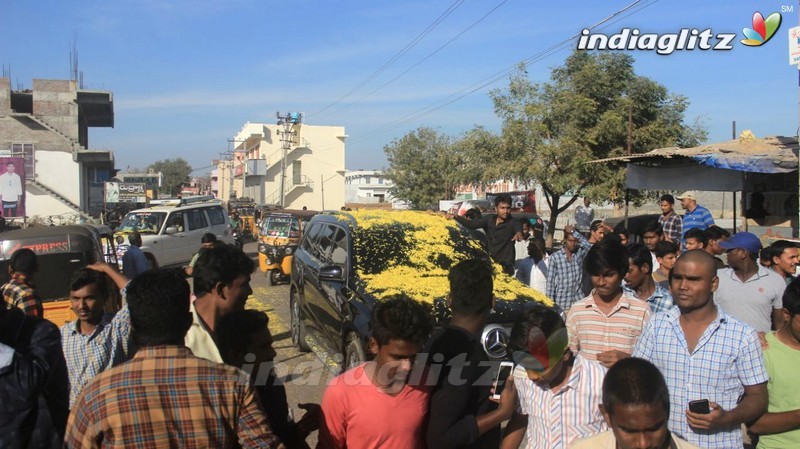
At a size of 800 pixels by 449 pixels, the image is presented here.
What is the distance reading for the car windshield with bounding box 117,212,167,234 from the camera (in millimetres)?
19266

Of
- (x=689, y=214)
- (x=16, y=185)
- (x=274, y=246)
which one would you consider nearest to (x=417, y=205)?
(x=16, y=185)

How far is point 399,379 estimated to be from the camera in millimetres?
2912

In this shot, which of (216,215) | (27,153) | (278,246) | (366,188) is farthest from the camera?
(366,188)

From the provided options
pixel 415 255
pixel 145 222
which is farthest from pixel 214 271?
pixel 145 222

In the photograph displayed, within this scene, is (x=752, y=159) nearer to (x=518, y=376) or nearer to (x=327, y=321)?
(x=327, y=321)

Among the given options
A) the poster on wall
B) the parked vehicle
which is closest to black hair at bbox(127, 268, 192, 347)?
the parked vehicle

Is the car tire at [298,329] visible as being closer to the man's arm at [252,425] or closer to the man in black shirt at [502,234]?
the man in black shirt at [502,234]

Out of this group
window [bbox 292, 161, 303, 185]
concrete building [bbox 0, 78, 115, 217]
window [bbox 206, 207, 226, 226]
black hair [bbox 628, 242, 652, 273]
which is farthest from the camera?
window [bbox 292, 161, 303, 185]

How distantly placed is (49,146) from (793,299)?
4752cm

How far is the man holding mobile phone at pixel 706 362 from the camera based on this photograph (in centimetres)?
319

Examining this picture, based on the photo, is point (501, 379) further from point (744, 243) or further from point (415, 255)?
point (415, 255)

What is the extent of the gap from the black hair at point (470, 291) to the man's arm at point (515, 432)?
529mm

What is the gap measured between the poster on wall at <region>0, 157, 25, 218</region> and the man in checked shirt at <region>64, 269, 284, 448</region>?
3366 centimetres

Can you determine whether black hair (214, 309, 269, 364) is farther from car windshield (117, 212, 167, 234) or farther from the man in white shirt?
the man in white shirt
